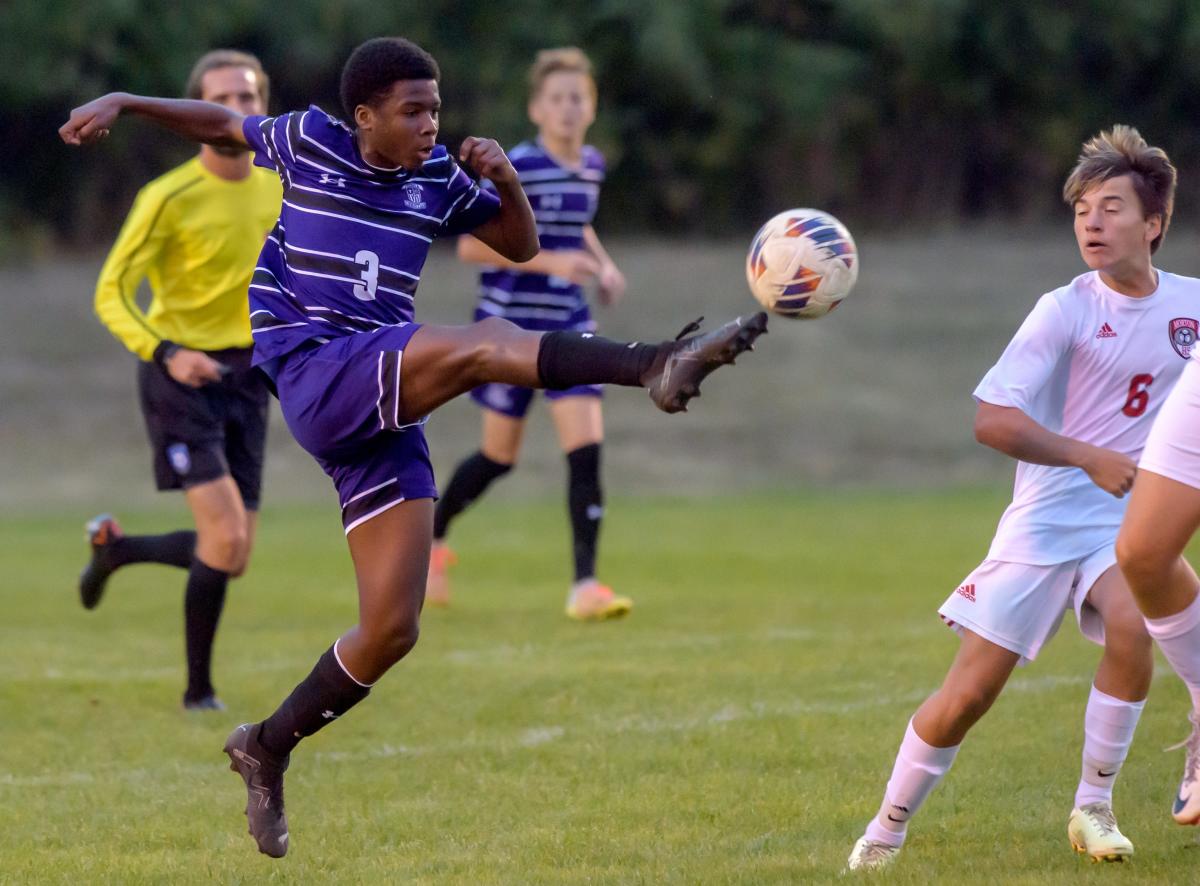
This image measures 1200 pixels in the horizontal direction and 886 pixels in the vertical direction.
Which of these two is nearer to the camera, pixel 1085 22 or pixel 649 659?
pixel 649 659

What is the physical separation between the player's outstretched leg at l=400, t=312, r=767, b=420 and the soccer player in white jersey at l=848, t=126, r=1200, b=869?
754mm

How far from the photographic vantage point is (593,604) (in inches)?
343

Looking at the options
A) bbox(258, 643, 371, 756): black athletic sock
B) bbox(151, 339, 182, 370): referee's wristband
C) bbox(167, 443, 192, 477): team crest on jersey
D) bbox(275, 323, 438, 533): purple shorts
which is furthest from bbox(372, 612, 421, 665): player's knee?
bbox(167, 443, 192, 477): team crest on jersey

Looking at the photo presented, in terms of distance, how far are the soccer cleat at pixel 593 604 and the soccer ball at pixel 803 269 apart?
4225 millimetres

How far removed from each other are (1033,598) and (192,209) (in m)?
3.89

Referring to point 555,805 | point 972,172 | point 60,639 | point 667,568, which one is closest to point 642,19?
point 972,172

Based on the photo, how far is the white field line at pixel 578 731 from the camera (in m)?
5.82

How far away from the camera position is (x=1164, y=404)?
4242 mm

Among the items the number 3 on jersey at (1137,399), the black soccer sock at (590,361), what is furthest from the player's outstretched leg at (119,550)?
the number 3 on jersey at (1137,399)

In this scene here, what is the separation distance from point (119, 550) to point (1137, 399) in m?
4.73

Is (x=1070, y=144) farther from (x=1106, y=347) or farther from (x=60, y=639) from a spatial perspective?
(x=1106, y=347)

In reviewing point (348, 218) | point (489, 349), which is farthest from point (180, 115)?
point (489, 349)

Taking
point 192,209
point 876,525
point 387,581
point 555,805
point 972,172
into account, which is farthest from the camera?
point 972,172

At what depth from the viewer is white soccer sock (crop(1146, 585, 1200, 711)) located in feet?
13.9
